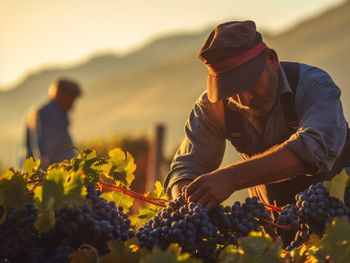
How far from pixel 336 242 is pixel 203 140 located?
5.08 feet

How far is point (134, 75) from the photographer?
413 feet

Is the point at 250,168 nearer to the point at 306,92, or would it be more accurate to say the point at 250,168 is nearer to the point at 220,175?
the point at 220,175

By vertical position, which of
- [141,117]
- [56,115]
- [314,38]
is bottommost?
[141,117]

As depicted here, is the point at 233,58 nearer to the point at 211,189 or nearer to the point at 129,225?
the point at 211,189

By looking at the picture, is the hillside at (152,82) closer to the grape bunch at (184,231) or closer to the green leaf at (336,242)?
the grape bunch at (184,231)

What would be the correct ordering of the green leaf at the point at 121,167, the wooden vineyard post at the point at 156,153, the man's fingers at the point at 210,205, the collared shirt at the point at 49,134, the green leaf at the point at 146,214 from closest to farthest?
the man's fingers at the point at 210,205 < the green leaf at the point at 121,167 < the green leaf at the point at 146,214 < the collared shirt at the point at 49,134 < the wooden vineyard post at the point at 156,153

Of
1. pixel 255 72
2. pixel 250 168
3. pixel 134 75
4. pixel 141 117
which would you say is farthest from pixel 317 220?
pixel 134 75

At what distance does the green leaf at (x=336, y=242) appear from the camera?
236 centimetres

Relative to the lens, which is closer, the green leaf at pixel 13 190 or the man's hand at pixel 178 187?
the green leaf at pixel 13 190

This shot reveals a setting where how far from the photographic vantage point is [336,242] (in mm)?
2383

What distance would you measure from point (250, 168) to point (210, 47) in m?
0.75

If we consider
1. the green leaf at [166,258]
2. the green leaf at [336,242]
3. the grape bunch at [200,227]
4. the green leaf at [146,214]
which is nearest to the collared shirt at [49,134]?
the green leaf at [146,214]

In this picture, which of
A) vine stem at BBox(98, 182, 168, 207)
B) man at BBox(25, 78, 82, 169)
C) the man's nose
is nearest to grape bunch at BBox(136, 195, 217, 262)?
vine stem at BBox(98, 182, 168, 207)

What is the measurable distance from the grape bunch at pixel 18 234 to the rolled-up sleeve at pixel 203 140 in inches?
49.2
